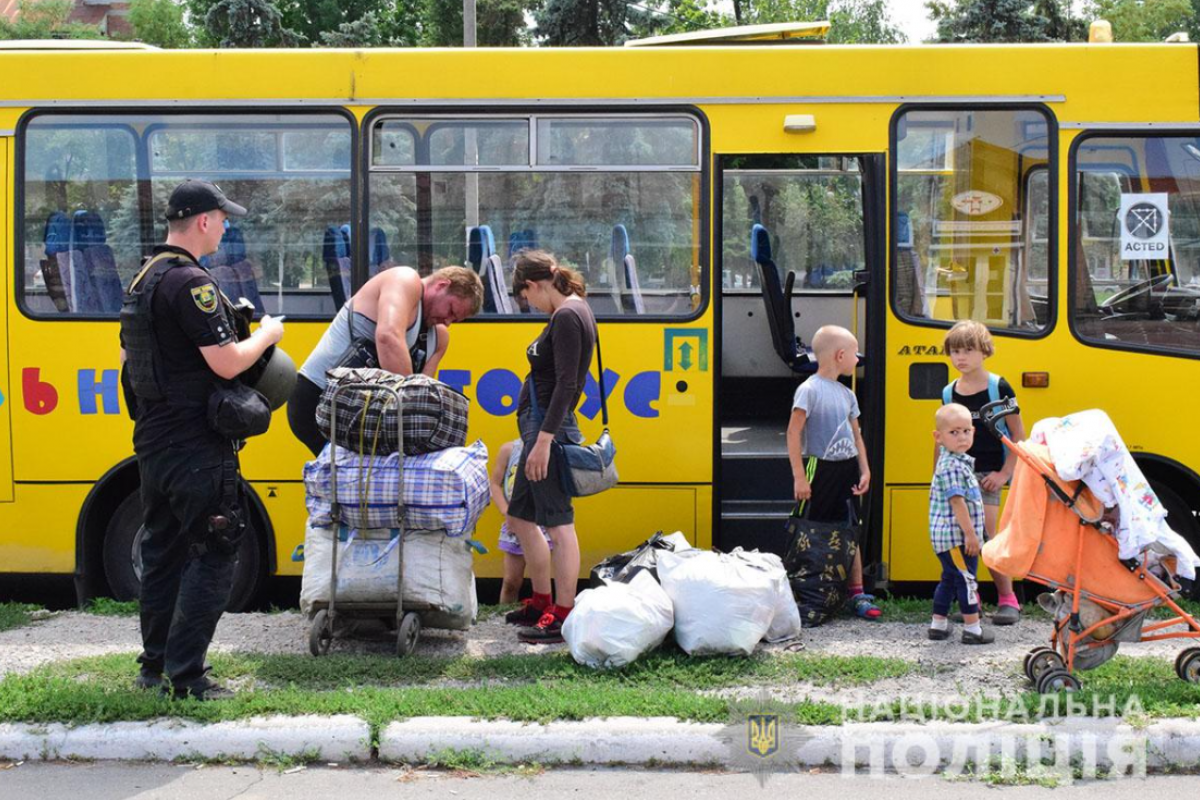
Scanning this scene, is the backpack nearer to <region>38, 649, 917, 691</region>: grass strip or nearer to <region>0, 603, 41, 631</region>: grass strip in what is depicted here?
<region>38, 649, 917, 691</region>: grass strip

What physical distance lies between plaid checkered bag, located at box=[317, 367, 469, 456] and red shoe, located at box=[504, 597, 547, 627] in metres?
1.02

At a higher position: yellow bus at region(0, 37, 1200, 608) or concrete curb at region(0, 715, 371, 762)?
yellow bus at region(0, 37, 1200, 608)

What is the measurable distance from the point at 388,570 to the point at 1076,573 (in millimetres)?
2991

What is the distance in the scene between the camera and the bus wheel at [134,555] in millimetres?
6922

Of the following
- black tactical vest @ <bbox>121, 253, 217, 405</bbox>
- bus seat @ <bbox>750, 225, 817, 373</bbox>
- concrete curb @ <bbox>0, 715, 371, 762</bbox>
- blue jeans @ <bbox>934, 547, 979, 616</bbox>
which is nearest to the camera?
concrete curb @ <bbox>0, 715, 371, 762</bbox>

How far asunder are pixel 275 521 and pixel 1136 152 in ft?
16.5

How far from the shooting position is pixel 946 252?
22.5 feet

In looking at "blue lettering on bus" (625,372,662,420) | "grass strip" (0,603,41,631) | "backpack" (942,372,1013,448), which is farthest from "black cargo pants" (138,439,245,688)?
"backpack" (942,372,1013,448)

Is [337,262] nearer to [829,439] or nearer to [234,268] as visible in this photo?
[234,268]

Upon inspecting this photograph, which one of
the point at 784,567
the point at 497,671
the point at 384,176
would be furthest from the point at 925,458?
the point at 384,176

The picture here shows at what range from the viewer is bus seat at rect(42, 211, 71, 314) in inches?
271

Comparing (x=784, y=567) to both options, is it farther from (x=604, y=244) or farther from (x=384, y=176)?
(x=384, y=176)

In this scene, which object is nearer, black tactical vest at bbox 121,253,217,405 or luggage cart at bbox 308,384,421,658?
black tactical vest at bbox 121,253,217,405

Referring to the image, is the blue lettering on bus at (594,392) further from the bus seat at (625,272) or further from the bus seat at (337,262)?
the bus seat at (337,262)
